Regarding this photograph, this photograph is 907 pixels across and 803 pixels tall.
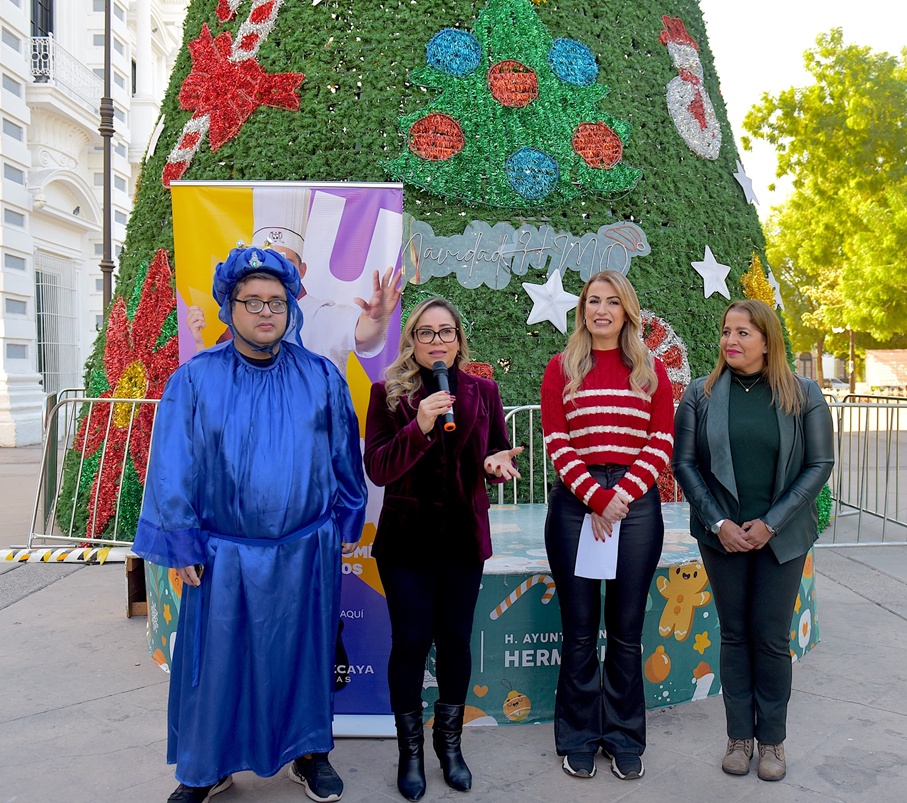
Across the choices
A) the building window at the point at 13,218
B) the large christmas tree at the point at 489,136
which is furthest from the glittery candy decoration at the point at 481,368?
the building window at the point at 13,218

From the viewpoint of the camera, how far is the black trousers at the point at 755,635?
3322 mm

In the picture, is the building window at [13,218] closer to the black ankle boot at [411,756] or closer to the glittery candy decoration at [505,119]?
the glittery candy decoration at [505,119]

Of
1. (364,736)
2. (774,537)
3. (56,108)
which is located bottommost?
(364,736)

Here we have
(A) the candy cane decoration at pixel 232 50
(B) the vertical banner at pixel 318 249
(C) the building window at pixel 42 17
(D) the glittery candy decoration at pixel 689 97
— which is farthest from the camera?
(C) the building window at pixel 42 17

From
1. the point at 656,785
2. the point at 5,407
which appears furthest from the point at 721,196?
the point at 5,407

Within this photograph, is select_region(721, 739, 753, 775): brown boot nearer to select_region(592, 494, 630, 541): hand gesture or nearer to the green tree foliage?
select_region(592, 494, 630, 541): hand gesture

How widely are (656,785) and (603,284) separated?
6.48 ft

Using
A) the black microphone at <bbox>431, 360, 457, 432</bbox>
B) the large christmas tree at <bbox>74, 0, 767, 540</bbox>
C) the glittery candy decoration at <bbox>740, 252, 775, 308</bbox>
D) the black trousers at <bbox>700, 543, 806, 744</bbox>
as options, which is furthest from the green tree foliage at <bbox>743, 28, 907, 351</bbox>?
the black microphone at <bbox>431, 360, 457, 432</bbox>

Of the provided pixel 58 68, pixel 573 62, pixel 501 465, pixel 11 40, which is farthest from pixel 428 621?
pixel 58 68

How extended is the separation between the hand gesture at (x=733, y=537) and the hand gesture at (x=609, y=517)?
0.38 metres

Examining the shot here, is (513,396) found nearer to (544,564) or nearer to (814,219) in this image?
(544,564)

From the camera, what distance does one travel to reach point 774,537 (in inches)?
129

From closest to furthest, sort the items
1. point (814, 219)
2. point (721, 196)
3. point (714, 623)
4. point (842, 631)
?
point (714, 623) → point (842, 631) → point (721, 196) → point (814, 219)

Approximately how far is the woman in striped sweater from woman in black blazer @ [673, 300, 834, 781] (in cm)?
22
